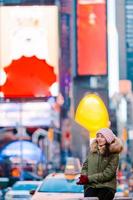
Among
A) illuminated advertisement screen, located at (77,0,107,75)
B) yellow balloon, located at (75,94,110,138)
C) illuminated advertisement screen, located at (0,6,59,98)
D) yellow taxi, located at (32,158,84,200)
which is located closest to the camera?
yellow taxi, located at (32,158,84,200)

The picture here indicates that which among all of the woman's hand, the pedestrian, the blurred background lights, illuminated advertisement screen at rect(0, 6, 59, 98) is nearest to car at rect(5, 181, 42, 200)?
the pedestrian

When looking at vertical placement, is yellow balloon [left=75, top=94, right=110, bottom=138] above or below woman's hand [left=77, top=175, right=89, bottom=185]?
below

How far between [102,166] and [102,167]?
13 millimetres

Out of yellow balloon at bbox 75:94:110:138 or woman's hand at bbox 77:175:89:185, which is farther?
yellow balloon at bbox 75:94:110:138

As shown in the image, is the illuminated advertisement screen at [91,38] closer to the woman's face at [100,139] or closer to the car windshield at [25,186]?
the car windshield at [25,186]

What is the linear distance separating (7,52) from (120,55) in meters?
65.2

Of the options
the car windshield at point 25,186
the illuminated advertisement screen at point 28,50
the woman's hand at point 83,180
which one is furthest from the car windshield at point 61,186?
the illuminated advertisement screen at point 28,50

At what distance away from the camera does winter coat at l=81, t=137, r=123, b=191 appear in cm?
848

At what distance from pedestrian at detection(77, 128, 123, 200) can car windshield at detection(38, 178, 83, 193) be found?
246 inches

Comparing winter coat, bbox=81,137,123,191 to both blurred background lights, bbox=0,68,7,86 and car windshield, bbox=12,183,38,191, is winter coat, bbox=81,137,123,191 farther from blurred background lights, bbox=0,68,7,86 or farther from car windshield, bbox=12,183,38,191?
blurred background lights, bbox=0,68,7,86

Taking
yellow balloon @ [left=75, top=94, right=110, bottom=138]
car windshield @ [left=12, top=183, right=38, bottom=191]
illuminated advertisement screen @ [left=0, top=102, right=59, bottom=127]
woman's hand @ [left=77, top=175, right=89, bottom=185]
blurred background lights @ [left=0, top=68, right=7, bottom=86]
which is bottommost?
yellow balloon @ [left=75, top=94, right=110, bottom=138]

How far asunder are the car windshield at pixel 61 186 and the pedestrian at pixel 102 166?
20.5ft

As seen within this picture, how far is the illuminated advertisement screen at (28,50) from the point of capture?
66.1 meters

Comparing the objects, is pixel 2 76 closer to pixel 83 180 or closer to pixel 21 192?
pixel 21 192
